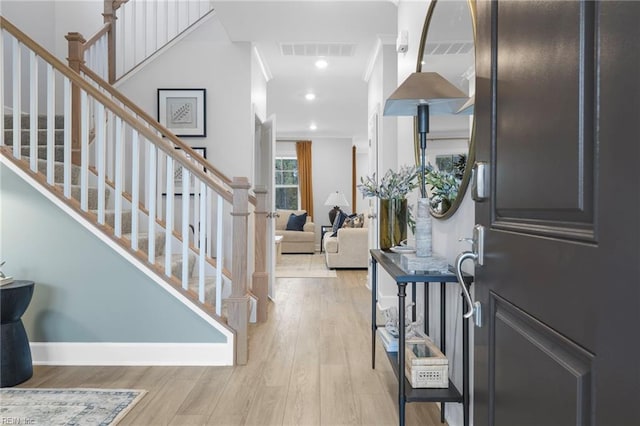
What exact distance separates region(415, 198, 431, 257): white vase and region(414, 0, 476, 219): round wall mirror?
4.7 inches

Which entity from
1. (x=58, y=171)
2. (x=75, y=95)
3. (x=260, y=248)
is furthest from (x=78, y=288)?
(x=75, y=95)

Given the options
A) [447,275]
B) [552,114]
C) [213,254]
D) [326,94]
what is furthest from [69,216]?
[326,94]

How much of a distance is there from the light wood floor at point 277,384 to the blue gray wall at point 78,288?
21 centimetres

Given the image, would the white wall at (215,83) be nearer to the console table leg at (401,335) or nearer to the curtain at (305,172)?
the console table leg at (401,335)

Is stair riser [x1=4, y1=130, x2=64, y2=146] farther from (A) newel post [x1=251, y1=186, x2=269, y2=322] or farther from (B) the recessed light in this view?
(B) the recessed light

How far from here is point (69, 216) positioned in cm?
266

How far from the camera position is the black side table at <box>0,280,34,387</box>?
2326 mm

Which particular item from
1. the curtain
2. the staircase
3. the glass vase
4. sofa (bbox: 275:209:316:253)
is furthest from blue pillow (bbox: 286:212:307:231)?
the glass vase

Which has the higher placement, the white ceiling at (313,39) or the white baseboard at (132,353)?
the white ceiling at (313,39)

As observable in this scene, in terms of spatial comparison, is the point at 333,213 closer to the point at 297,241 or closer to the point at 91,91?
the point at 297,241

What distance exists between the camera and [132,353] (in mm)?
2707

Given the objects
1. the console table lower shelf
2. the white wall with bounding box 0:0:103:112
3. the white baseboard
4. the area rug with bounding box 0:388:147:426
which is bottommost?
the area rug with bounding box 0:388:147:426

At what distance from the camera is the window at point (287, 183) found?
1025 cm

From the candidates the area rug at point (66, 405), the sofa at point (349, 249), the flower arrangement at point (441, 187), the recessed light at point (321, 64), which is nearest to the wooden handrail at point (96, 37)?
the recessed light at point (321, 64)
